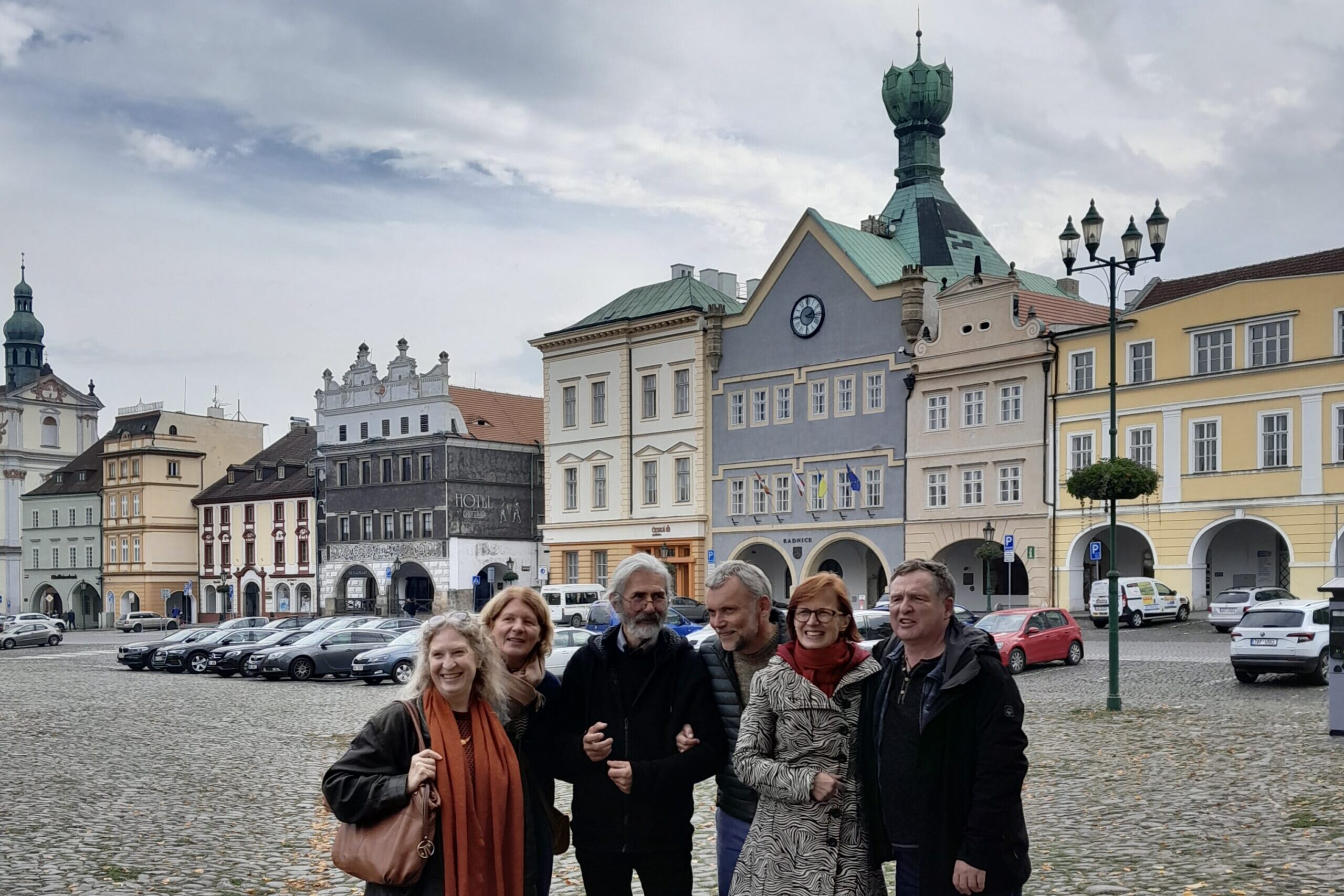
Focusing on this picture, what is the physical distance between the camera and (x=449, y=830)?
195 inches

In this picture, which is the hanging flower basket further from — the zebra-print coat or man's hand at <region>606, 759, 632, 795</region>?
Answer: man's hand at <region>606, 759, 632, 795</region>

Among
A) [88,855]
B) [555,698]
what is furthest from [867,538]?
[555,698]

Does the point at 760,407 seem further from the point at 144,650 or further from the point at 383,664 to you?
the point at 383,664

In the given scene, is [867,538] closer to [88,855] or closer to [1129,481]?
[1129,481]

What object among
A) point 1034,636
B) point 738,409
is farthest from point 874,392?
point 1034,636

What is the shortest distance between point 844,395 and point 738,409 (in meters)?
5.48

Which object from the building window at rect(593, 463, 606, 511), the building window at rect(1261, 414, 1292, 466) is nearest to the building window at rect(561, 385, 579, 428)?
the building window at rect(593, 463, 606, 511)

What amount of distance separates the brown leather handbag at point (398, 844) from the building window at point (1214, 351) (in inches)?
1710

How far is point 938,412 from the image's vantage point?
167 ft

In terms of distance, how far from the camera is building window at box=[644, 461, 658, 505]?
200 ft

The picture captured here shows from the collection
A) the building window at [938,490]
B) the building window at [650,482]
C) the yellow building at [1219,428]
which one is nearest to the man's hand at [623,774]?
the yellow building at [1219,428]

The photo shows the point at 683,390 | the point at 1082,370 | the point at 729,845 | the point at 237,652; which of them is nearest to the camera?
the point at 729,845

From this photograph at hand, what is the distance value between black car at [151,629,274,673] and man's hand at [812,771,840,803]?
114ft

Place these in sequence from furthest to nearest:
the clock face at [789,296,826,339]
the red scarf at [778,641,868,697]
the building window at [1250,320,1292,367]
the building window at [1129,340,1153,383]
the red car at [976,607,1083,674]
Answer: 1. the clock face at [789,296,826,339]
2. the building window at [1129,340,1153,383]
3. the building window at [1250,320,1292,367]
4. the red car at [976,607,1083,674]
5. the red scarf at [778,641,868,697]
